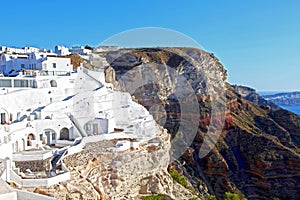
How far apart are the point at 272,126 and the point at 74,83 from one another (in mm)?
47293

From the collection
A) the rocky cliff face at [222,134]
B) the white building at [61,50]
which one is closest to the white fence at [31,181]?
the rocky cliff face at [222,134]

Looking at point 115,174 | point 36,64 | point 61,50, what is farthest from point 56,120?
point 61,50

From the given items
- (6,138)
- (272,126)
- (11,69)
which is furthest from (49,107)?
(272,126)

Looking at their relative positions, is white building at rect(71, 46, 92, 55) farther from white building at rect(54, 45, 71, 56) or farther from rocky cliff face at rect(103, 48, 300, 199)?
rocky cliff face at rect(103, 48, 300, 199)

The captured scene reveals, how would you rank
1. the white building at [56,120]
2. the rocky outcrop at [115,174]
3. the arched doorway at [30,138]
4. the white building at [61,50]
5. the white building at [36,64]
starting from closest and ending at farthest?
the rocky outcrop at [115,174]
the white building at [56,120]
the arched doorway at [30,138]
the white building at [36,64]
the white building at [61,50]

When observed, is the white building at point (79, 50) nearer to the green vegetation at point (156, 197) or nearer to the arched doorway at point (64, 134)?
→ the arched doorway at point (64, 134)

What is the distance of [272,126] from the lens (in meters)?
67.5

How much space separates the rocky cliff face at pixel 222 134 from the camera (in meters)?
48.6

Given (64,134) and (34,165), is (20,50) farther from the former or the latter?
(34,165)

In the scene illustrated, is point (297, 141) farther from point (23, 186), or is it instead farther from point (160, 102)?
point (23, 186)

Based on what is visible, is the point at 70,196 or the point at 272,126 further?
the point at 272,126

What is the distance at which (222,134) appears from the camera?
5775 centimetres

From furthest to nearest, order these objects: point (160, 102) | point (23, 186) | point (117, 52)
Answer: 1. point (117, 52)
2. point (160, 102)
3. point (23, 186)

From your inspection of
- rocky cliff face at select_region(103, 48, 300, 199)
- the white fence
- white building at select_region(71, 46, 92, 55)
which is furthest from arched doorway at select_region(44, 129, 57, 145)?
white building at select_region(71, 46, 92, 55)
